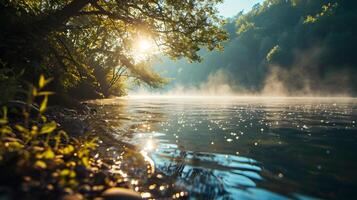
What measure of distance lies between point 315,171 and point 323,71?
9531 centimetres

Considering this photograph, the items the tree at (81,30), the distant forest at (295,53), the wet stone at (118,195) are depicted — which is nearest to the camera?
the wet stone at (118,195)

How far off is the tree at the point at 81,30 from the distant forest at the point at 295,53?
78.4 metres

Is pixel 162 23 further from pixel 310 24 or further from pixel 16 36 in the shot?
pixel 310 24

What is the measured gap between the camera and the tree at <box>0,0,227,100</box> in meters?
13.0

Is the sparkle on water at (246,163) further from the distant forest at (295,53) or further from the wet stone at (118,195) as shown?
the distant forest at (295,53)

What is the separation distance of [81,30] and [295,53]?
97640 millimetres

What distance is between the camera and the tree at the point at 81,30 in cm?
1302

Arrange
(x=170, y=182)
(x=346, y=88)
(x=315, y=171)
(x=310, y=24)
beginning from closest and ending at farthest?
(x=170, y=182), (x=315, y=171), (x=346, y=88), (x=310, y=24)

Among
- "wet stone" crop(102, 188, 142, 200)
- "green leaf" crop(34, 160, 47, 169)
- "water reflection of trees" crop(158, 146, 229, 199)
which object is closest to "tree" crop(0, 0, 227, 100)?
"water reflection of trees" crop(158, 146, 229, 199)

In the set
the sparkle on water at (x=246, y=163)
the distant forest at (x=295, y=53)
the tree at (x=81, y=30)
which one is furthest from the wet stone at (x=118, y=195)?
the distant forest at (x=295, y=53)

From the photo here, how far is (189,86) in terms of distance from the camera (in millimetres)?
181625

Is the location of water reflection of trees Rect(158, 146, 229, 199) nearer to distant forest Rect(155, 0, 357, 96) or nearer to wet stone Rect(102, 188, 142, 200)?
wet stone Rect(102, 188, 142, 200)

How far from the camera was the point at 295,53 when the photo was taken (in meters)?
105

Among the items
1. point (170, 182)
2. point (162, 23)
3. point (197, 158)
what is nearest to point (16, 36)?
point (162, 23)
